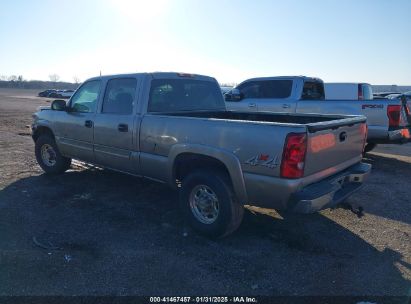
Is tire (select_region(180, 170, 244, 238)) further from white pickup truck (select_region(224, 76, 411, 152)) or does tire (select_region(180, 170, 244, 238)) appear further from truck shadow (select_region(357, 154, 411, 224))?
white pickup truck (select_region(224, 76, 411, 152))

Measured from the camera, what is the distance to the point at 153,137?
4.52 meters

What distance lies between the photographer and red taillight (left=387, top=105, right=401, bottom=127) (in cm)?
770

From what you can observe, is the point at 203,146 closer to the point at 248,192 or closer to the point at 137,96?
the point at 248,192

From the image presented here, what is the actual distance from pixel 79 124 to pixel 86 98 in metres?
0.44

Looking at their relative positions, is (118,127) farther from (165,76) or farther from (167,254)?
(167,254)

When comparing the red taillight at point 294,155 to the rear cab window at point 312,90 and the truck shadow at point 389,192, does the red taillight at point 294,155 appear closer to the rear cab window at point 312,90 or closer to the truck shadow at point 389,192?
the truck shadow at point 389,192

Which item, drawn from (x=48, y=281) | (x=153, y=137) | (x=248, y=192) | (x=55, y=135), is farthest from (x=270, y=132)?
(x=55, y=135)

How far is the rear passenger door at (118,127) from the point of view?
485 centimetres

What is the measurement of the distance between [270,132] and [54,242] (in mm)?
2646

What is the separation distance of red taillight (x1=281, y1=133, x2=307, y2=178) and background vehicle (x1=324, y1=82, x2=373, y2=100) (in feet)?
25.0

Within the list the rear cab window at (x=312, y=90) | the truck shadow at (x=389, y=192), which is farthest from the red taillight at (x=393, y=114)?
the rear cab window at (x=312, y=90)

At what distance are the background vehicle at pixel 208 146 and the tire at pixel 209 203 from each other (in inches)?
0.4

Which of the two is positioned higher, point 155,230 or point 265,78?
point 265,78

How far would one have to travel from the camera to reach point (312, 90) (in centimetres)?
944
